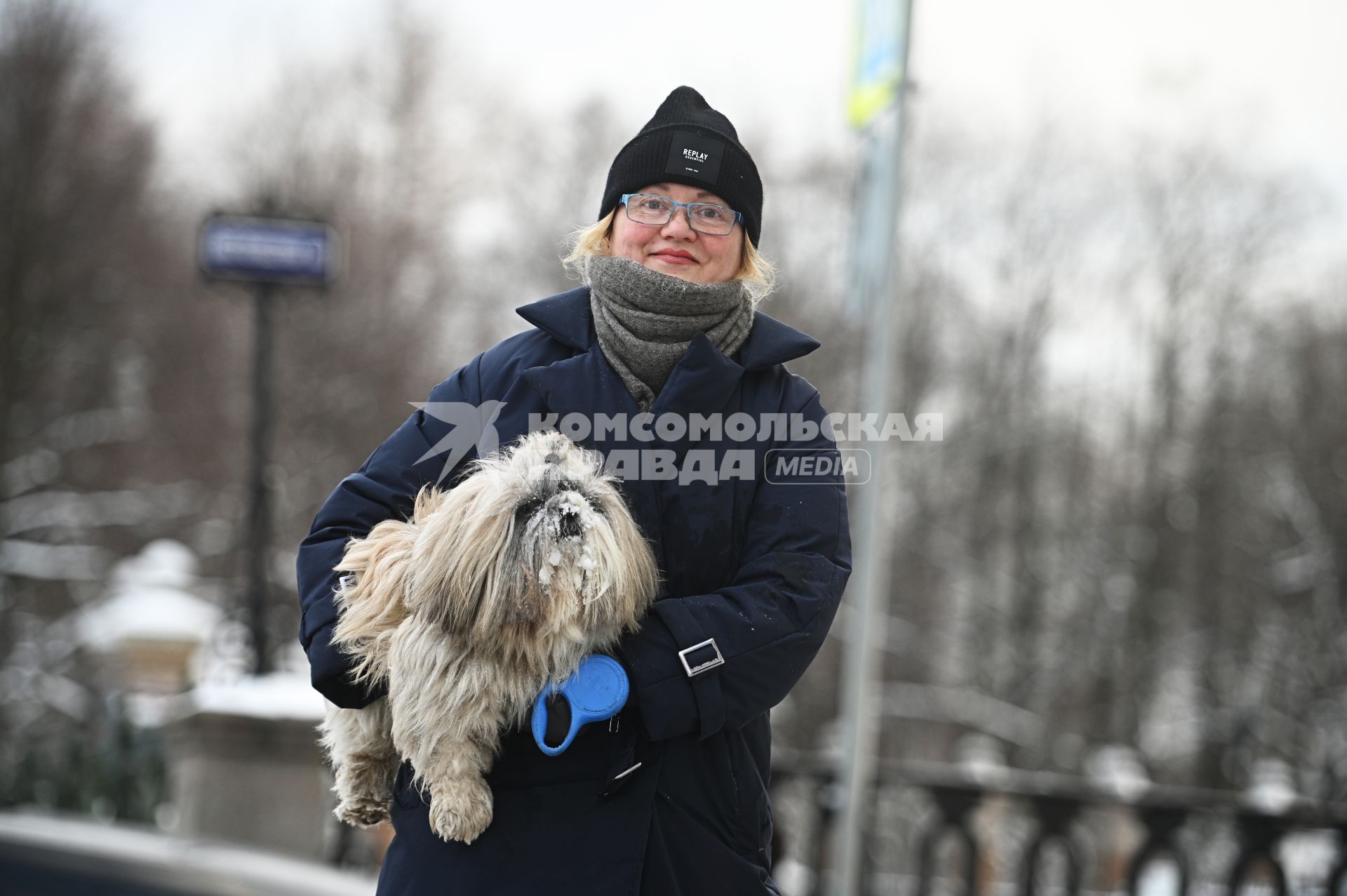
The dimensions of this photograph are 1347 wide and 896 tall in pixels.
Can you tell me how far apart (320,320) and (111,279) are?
12.7 ft

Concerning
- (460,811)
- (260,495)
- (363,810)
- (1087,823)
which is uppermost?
Result: (260,495)

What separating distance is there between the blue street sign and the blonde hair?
5.48m

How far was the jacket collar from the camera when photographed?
228 centimetres

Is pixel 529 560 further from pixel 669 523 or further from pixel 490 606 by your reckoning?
pixel 669 523

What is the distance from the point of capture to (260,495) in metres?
8.24

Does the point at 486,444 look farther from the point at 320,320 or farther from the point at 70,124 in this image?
the point at 320,320

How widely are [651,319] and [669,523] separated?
39cm

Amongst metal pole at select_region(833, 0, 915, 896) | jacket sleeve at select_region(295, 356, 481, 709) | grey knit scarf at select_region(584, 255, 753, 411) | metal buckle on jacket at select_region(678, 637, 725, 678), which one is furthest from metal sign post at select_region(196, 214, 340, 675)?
metal buckle on jacket at select_region(678, 637, 725, 678)

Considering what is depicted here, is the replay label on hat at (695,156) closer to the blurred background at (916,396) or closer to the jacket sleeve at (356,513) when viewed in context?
the jacket sleeve at (356,513)

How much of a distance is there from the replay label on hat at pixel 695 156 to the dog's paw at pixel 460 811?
4.01ft

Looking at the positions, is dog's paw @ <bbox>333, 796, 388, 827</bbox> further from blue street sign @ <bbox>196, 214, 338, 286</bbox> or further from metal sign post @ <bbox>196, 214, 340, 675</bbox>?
blue street sign @ <bbox>196, 214, 338, 286</bbox>

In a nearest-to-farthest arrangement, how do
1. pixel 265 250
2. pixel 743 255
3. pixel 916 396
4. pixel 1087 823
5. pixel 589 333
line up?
pixel 589 333
pixel 743 255
pixel 1087 823
pixel 265 250
pixel 916 396
